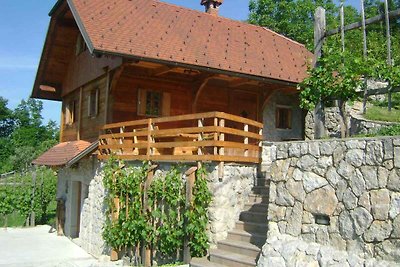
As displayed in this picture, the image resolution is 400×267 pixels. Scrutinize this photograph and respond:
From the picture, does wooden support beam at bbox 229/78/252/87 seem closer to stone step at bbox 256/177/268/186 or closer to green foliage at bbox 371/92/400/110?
stone step at bbox 256/177/268/186

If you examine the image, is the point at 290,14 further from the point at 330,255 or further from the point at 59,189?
the point at 330,255

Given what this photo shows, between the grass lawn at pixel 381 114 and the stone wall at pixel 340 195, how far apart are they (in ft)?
23.9

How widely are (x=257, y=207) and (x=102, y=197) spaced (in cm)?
488

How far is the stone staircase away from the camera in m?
7.66

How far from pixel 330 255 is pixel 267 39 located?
36.6 feet

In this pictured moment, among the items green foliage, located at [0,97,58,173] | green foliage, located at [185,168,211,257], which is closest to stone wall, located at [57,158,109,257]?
green foliage, located at [185,168,211,257]

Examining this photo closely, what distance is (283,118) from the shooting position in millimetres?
14922

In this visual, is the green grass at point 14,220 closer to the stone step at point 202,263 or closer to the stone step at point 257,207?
the stone step at point 202,263

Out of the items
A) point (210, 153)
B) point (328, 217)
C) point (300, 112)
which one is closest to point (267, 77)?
point (300, 112)


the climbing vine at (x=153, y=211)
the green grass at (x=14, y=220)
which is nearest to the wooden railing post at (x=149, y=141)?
the climbing vine at (x=153, y=211)

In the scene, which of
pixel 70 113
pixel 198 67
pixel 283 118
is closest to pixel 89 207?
pixel 70 113

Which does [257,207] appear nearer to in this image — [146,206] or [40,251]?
[146,206]

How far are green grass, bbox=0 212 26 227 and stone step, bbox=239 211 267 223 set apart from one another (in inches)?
495

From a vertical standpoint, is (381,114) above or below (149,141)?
above
